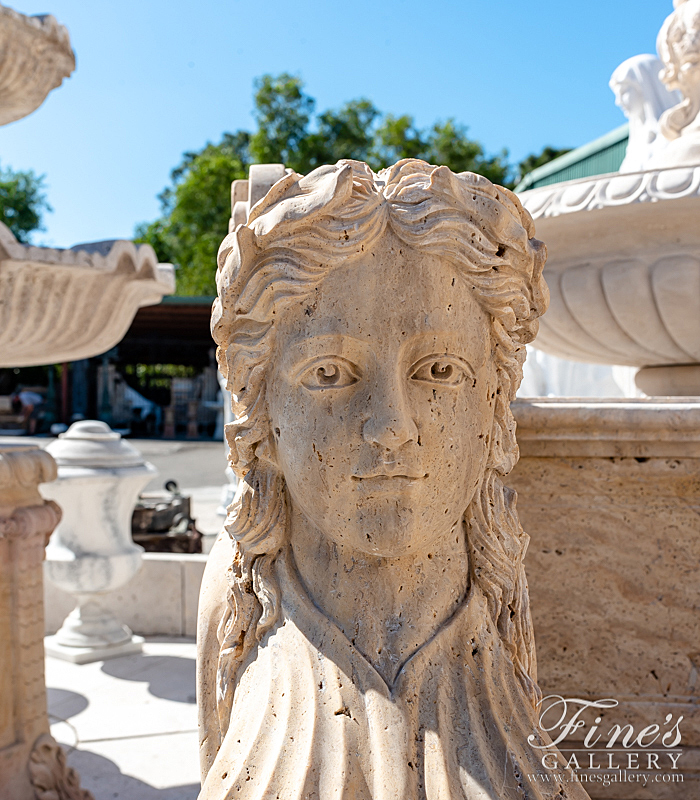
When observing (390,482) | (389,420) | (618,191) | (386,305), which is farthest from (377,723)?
(618,191)

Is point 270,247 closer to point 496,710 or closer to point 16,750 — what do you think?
point 496,710

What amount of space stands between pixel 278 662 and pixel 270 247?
695 millimetres

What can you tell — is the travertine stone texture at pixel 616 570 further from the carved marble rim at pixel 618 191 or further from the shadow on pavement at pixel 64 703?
the shadow on pavement at pixel 64 703

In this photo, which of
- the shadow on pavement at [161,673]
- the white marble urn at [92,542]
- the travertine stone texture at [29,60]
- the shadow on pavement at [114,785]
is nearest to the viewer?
the travertine stone texture at [29,60]

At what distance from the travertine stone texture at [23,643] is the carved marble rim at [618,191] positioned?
1.73 m

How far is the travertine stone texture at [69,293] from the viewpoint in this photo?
2.18 meters

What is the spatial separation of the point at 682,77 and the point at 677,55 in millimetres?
73

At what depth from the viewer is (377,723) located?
1.18 meters

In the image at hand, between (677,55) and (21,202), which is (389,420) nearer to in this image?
(677,55)

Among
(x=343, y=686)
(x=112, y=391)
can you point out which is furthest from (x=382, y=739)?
(x=112, y=391)

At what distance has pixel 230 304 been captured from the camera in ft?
4.20

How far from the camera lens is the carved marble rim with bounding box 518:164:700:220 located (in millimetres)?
1884

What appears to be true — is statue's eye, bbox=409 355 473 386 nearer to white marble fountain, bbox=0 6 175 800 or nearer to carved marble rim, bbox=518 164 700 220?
carved marble rim, bbox=518 164 700 220

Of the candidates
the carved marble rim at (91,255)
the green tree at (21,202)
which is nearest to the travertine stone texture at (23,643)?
the carved marble rim at (91,255)
